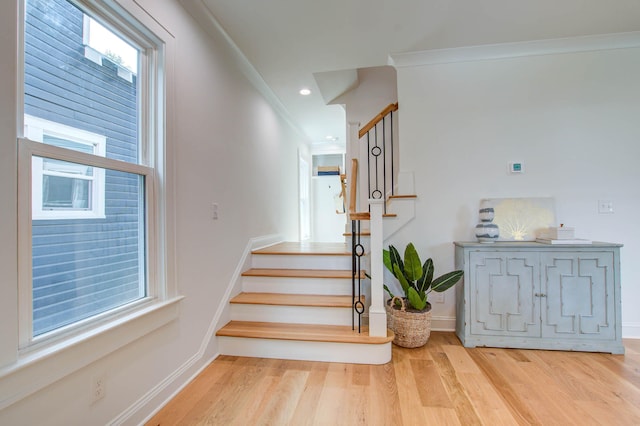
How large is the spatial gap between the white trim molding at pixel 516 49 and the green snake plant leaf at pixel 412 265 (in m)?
1.80

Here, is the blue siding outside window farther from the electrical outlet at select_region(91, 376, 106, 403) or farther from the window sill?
the electrical outlet at select_region(91, 376, 106, 403)

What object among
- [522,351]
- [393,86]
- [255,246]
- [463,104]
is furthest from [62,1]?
[522,351]

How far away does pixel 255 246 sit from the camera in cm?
321

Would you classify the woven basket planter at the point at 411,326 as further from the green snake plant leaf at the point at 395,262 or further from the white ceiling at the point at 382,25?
the white ceiling at the point at 382,25

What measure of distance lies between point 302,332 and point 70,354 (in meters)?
1.44

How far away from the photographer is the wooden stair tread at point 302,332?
2141 mm

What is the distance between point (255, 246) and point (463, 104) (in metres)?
2.55

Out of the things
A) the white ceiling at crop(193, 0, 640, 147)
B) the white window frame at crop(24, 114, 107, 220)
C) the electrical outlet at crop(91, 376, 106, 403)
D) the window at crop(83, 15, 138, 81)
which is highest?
the white ceiling at crop(193, 0, 640, 147)

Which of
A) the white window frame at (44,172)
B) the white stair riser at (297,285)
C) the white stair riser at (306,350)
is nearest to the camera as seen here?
the white window frame at (44,172)

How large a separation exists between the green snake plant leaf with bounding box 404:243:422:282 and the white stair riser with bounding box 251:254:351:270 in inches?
26.2

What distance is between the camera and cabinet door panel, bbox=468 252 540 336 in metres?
2.34

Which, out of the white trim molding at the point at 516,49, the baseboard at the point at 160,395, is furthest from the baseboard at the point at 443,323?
the white trim molding at the point at 516,49

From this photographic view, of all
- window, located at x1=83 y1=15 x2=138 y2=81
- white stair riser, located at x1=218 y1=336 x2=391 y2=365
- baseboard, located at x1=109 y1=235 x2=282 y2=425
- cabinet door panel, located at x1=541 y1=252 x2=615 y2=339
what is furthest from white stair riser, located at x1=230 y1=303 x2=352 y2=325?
window, located at x1=83 y1=15 x2=138 y2=81

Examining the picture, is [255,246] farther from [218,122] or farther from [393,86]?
[393,86]
